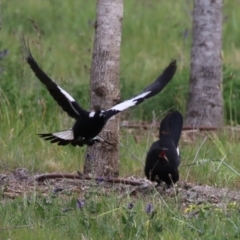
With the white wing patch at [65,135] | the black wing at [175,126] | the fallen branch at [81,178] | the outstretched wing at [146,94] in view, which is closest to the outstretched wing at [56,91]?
the white wing patch at [65,135]

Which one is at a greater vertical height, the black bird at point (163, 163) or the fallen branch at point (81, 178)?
the black bird at point (163, 163)

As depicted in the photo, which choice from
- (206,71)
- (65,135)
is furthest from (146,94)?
(206,71)

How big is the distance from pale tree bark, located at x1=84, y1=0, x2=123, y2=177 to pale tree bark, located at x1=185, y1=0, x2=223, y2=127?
7.87 ft

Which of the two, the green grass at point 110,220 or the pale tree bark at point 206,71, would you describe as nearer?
the green grass at point 110,220

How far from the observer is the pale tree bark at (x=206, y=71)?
28.2 ft

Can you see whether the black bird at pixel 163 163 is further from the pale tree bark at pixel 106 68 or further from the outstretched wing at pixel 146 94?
the outstretched wing at pixel 146 94

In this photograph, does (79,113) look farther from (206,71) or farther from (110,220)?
(206,71)

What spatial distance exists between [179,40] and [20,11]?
7.85 feet

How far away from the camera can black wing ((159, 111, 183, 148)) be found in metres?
6.53

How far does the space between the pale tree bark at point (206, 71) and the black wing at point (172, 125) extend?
1801 mm

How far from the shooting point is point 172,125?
6680 mm

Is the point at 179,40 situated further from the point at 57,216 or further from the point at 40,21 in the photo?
the point at 57,216

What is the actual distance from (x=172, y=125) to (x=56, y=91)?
1163mm

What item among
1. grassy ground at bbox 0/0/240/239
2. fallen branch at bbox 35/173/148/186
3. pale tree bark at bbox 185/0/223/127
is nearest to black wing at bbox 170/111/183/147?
grassy ground at bbox 0/0/240/239
